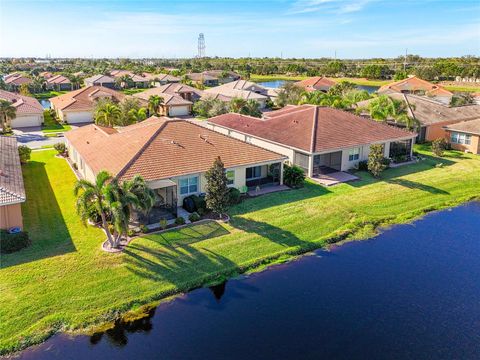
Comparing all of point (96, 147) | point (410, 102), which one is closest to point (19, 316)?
point (96, 147)

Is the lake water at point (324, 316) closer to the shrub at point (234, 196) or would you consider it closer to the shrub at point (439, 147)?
the shrub at point (234, 196)

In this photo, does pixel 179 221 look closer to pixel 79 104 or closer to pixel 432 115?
pixel 432 115

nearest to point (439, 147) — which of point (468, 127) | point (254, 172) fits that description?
point (468, 127)

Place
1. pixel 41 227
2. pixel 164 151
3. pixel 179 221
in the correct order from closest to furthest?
pixel 41 227 → pixel 179 221 → pixel 164 151

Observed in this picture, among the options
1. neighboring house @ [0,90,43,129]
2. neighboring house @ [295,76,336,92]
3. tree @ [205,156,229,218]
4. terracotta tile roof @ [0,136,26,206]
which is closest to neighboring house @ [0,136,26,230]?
terracotta tile roof @ [0,136,26,206]

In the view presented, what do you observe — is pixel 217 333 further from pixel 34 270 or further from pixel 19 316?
pixel 34 270

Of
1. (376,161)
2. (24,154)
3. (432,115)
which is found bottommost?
(24,154)

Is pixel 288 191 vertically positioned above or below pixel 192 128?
below
